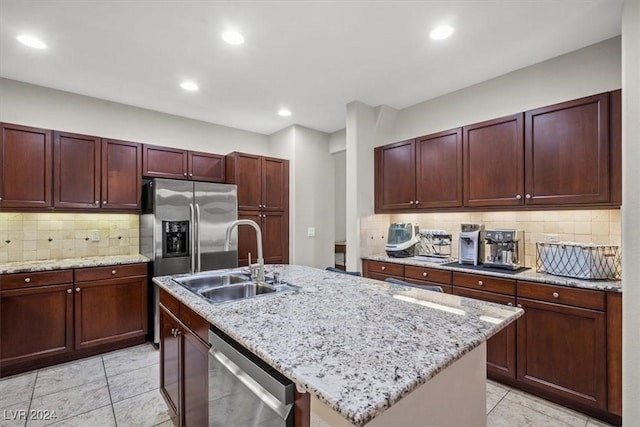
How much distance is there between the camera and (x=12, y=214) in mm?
2988

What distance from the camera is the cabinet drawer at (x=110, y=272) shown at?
2.88 meters

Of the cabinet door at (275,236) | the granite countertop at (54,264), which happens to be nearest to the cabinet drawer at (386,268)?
the cabinet door at (275,236)

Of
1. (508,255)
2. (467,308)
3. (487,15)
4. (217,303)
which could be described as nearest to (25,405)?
(217,303)

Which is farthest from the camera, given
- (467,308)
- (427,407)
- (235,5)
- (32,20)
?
(32,20)

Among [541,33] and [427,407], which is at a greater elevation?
[541,33]

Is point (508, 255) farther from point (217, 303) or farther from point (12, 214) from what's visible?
point (12, 214)

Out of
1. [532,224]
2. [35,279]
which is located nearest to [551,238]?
[532,224]

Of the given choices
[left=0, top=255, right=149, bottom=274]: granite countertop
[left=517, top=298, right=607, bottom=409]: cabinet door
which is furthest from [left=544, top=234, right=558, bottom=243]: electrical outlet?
[left=0, top=255, right=149, bottom=274]: granite countertop

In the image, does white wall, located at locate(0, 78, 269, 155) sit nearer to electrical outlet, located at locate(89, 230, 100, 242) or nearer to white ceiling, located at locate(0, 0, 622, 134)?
white ceiling, located at locate(0, 0, 622, 134)

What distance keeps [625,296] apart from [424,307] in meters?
1.41

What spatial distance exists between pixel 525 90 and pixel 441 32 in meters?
1.14

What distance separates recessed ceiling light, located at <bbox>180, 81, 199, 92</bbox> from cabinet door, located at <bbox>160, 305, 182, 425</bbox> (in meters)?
2.25

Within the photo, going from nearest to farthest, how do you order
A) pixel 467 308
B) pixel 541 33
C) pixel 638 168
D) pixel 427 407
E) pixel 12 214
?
Result: pixel 427 407 < pixel 467 308 < pixel 638 168 < pixel 541 33 < pixel 12 214

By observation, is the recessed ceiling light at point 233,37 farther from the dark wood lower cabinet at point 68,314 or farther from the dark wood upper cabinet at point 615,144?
the dark wood upper cabinet at point 615,144
